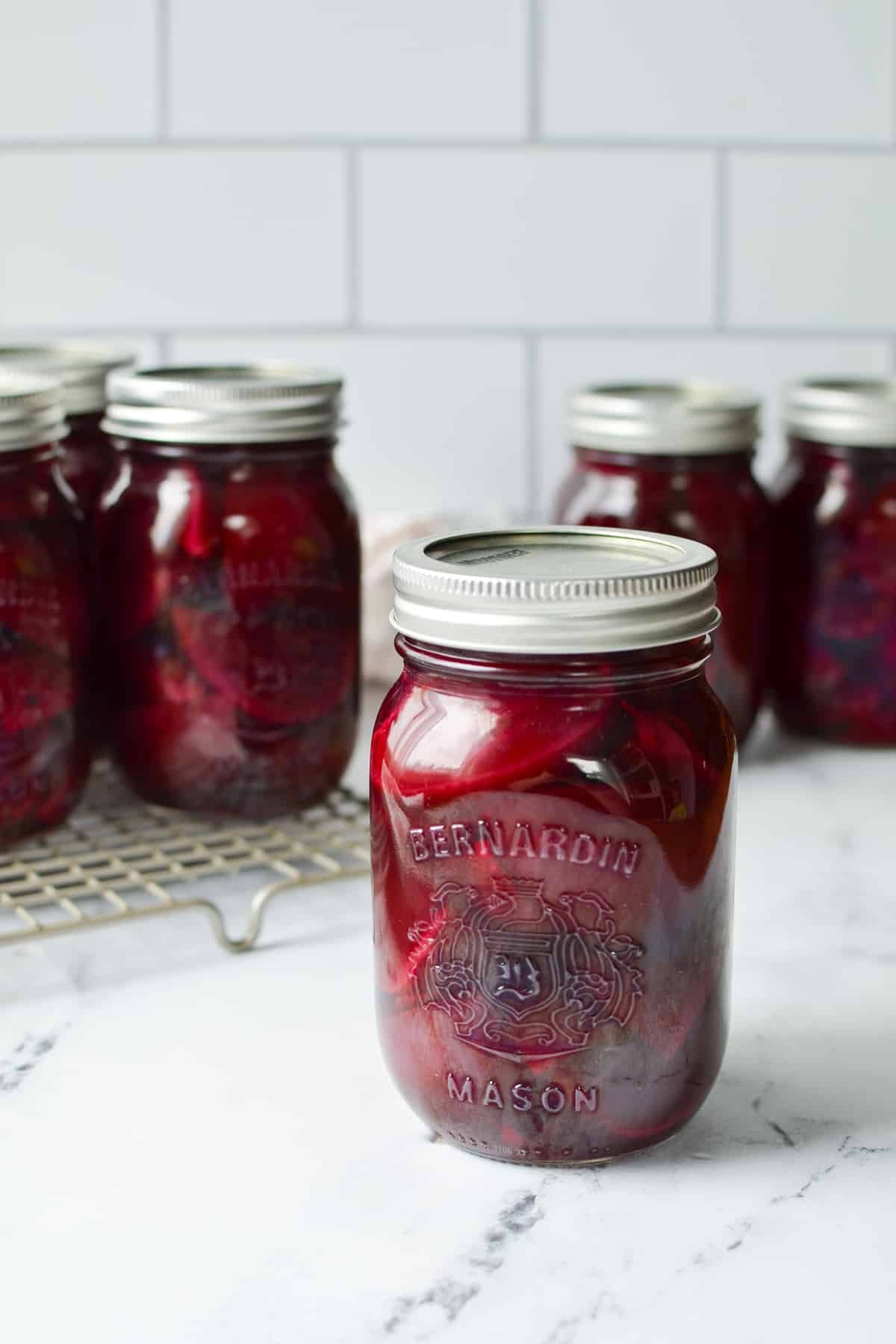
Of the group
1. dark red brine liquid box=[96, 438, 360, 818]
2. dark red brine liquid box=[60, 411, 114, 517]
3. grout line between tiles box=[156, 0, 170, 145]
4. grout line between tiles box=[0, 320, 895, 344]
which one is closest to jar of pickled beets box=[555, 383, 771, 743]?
dark red brine liquid box=[96, 438, 360, 818]

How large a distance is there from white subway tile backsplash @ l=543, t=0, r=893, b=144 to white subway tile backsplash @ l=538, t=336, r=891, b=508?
0.58 feet

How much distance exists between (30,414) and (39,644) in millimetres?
118

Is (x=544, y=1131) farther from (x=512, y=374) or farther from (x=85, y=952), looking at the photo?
(x=512, y=374)

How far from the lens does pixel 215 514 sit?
0.92m

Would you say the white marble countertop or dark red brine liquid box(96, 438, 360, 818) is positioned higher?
dark red brine liquid box(96, 438, 360, 818)

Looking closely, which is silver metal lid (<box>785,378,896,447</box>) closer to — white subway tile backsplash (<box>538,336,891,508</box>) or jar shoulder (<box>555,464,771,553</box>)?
jar shoulder (<box>555,464,771,553</box>)

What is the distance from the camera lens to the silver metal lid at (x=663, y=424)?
1058 millimetres

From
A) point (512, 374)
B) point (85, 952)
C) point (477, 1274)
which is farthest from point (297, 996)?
point (512, 374)

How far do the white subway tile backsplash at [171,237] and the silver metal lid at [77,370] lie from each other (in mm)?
410

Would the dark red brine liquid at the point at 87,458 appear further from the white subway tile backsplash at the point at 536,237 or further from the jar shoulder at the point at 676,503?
the white subway tile backsplash at the point at 536,237

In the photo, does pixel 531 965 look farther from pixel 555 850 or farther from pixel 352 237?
pixel 352 237

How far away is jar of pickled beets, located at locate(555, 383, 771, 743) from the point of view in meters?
1.06

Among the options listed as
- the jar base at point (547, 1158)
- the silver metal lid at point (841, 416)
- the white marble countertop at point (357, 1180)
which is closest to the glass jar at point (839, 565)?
the silver metal lid at point (841, 416)

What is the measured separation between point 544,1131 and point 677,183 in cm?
105
